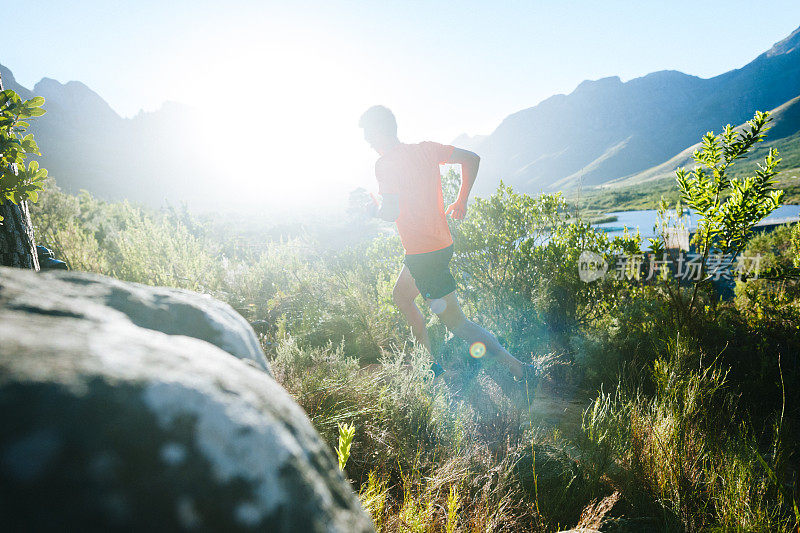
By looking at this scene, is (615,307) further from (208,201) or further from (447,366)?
(208,201)

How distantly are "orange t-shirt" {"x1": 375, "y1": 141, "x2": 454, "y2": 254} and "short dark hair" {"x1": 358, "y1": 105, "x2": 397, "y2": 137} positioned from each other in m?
0.21

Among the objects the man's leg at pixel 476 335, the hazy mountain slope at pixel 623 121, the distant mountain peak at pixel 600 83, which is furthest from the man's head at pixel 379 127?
the distant mountain peak at pixel 600 83

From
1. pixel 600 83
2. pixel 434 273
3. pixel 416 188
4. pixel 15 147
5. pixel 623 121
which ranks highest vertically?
pixel 600 83

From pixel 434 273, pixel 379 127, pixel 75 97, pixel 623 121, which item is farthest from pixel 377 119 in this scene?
pixel 623 121

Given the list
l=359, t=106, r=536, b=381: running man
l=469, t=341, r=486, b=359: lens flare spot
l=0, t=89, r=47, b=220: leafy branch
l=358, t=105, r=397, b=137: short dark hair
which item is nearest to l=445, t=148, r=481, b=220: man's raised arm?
l=359, t=106, r=536, b=381: running man

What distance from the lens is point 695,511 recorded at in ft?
5.61

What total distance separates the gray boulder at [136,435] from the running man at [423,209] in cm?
234

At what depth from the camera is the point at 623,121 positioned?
16075 cm

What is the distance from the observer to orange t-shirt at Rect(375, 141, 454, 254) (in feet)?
9.26

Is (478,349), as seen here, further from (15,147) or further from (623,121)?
(623,121)

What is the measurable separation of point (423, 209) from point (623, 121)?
661 feet

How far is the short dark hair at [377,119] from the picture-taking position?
2.90 metres

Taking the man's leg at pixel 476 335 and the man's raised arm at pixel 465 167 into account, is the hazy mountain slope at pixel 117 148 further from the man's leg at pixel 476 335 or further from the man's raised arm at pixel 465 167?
the man's leg at pixel 476 335

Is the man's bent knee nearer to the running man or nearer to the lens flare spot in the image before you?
the running man
